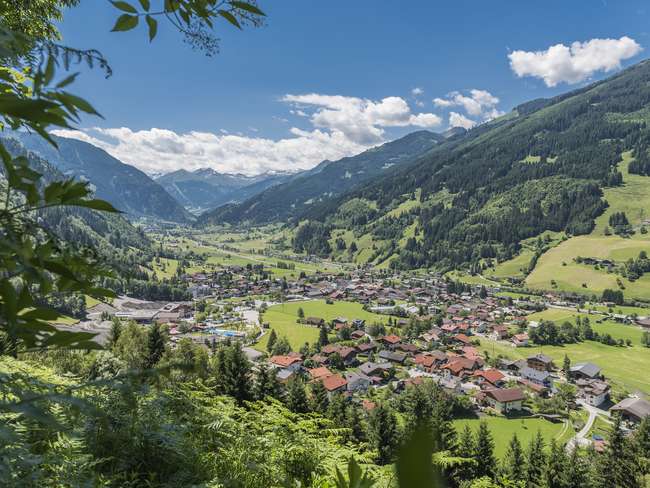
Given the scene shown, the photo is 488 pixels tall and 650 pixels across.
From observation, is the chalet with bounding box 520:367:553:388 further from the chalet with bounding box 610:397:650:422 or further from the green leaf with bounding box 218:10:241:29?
the green leaf with bounding box 218:10:241:29

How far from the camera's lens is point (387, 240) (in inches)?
7131

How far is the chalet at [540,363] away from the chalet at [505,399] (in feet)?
50.0

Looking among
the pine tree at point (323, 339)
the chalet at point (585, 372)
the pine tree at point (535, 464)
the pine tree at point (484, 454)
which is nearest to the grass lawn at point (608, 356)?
the chalet at point (585, 372)

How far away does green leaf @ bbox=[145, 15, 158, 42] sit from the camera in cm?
132

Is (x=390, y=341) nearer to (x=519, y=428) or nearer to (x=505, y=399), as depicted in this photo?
(x=505, y=399)

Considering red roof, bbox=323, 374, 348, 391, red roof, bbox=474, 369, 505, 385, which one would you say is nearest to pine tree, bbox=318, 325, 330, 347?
red roof, bbox=323, 374, 348, 391

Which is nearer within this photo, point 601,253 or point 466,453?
point 466,453

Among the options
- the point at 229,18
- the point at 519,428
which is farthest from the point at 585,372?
the point at 229,18

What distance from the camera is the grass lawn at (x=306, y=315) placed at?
75.5 m

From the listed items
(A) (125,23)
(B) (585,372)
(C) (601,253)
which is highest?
(A) (125,23)

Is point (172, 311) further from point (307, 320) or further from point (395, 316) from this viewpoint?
point (395, 316)

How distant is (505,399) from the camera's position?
50031mm

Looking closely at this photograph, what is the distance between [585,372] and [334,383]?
40.3m

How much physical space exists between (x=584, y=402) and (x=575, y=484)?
3799 centimetres
